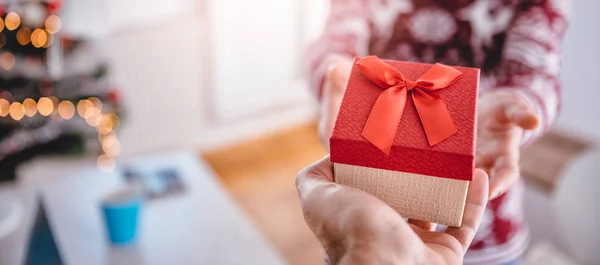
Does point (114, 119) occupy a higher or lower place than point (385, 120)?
lower

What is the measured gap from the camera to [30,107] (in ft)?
6.82

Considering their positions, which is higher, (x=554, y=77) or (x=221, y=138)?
(x=554, y=77)

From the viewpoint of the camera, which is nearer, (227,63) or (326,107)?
(326,107)

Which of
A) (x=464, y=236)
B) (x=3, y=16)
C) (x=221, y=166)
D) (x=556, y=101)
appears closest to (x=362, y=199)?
(x=464, y=236)

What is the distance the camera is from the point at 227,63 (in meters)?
2.66

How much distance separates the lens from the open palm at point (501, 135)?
0.61 metres

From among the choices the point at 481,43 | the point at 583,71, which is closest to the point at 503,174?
the point at 481,43

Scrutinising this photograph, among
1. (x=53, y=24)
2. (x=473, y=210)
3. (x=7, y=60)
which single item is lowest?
(x=7, y=60)

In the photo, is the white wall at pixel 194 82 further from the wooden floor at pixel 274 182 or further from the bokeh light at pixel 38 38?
the bokeh light at pixel 38 38

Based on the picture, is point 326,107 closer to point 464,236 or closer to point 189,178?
point 464,236

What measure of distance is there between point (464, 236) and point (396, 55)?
1.38 feet

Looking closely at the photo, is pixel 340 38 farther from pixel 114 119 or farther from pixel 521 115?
pixel 114 119

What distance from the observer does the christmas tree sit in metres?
1.96

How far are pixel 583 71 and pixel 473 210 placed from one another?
1361 mm
